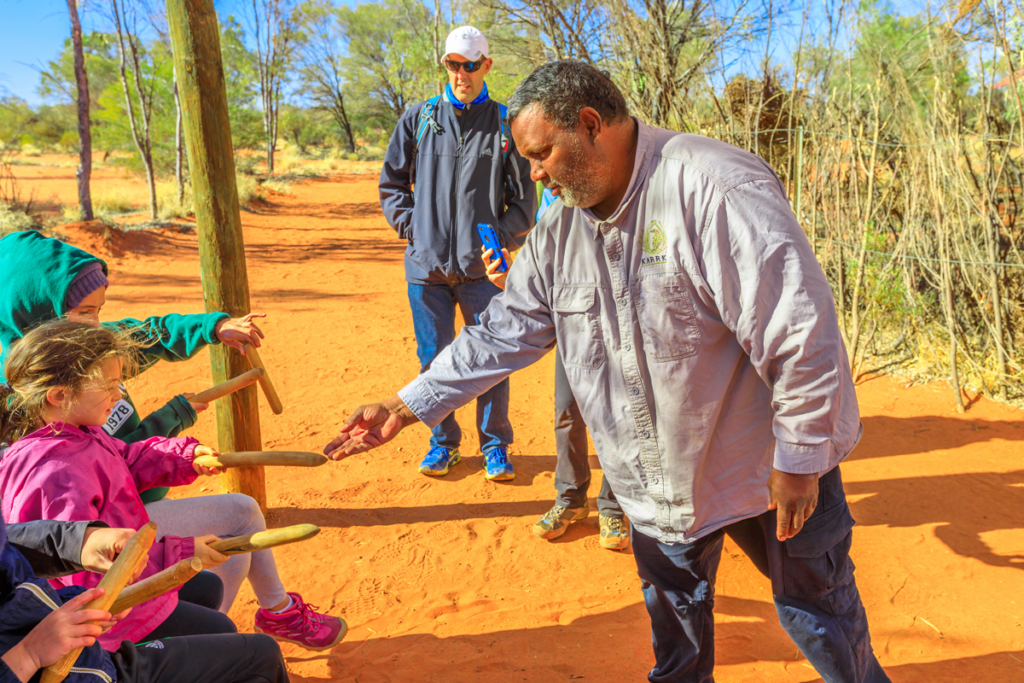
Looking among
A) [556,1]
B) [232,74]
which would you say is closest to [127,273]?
[556,1]

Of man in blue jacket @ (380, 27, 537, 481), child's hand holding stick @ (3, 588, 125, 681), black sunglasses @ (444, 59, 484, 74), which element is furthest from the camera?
man in blue jacket @ (380, 27, 537, 481)

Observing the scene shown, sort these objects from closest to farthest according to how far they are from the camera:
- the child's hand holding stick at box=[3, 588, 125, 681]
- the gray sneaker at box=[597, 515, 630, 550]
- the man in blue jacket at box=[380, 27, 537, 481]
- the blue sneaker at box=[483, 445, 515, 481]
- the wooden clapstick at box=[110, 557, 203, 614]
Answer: the child's hand holding stick at box=[3, 588, 125, 681]
the wooden clapstick at box=[110, 557, 203, 614]
the gray sneaker at box=[597, 515, 630, 550]
the man in blue jacket at box=[380, 27, 537, 481]
the blue sneaker at box=[483, 445, 515, 481]

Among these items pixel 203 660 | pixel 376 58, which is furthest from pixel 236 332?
pixel 376 58

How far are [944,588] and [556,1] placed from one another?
7.75 meters

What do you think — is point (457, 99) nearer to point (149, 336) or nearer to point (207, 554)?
point (149, 336)

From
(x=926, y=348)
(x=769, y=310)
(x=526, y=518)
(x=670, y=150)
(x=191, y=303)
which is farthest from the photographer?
(x=191, y=303)

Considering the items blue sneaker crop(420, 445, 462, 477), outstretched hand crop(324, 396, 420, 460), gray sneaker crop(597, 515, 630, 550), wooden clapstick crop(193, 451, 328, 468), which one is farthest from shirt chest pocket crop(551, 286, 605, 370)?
blue sneaker crop(420, 445, 462, 477)

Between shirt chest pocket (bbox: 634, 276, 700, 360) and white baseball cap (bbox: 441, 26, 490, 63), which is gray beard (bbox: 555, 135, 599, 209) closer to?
shirt chest pocket (bbox: 634, 276, 700, 360)

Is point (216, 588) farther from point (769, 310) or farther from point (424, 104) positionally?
point (424, 104)

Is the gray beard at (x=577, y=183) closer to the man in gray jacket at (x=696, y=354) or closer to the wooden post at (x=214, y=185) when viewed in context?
the man in gray jacket at (x=696, y=354)

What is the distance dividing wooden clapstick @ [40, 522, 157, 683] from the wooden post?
1.84m

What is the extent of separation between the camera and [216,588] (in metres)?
2.13

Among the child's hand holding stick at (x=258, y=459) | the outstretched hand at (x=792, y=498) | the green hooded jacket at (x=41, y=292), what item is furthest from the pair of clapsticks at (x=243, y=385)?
the outstretched hand at (x=792, y=498)

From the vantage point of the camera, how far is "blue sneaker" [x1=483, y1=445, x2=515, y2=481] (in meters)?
3.91
